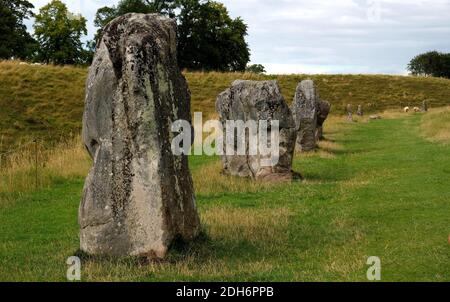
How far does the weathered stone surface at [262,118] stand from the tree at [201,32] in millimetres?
60167

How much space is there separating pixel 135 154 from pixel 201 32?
73471 millimetres

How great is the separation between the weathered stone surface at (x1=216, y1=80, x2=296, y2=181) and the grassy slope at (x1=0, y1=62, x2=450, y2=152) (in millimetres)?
12772

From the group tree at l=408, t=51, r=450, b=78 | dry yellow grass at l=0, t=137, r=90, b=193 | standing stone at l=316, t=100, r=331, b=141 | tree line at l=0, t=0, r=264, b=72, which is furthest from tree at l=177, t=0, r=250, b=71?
dry yellow grass at l=0, t=137, r=90, b=193

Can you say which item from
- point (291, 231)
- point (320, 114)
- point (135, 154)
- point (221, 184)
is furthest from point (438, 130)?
point (135, 154)

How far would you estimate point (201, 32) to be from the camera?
268 ft

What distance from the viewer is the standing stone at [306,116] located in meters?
26.9

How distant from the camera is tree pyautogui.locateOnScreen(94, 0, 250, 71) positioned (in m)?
81.1

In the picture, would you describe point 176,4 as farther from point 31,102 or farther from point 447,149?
point 447,149
